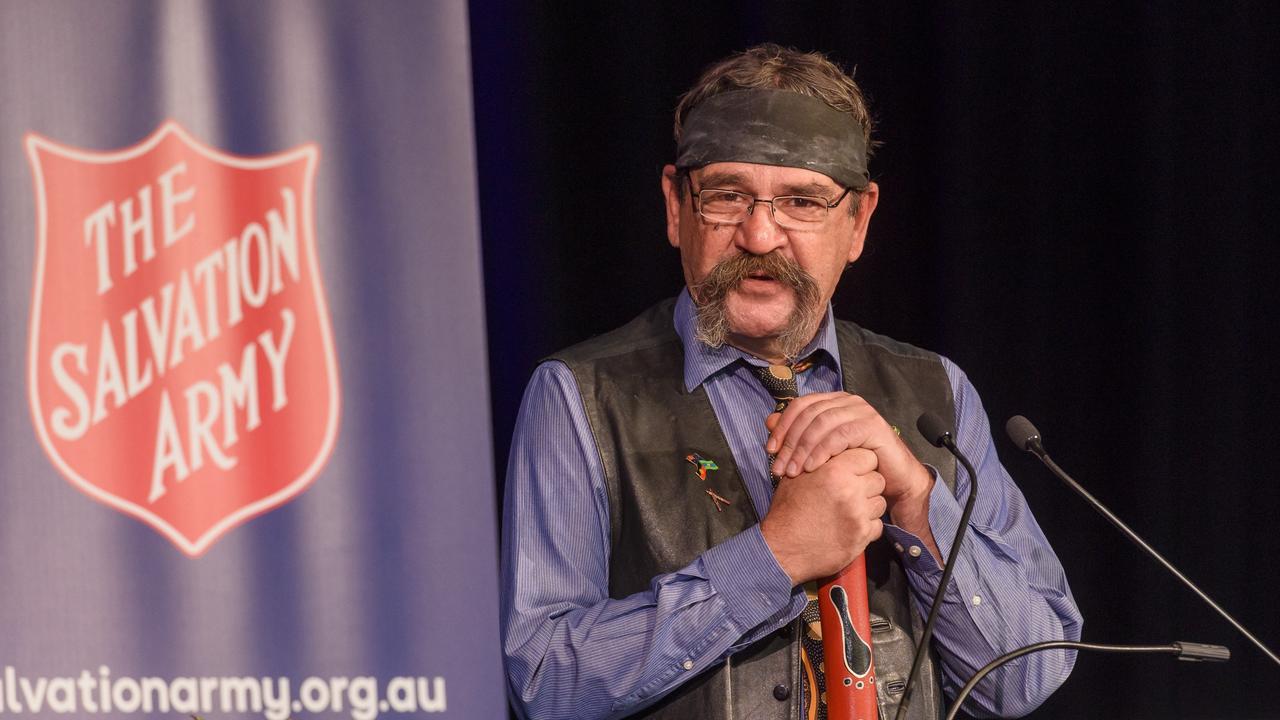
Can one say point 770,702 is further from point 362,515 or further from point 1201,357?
point 1201,357

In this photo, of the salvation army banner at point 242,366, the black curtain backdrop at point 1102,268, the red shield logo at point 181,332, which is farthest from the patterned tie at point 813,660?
the black curtain backdrop at point 1102,268

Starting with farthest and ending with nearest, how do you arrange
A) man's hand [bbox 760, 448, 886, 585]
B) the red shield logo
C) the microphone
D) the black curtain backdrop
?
the black curtain backdrop
man's hand [bbox 760, 448, 886, 585]
the microphone
the red shield logo

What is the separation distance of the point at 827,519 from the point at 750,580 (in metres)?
0.13

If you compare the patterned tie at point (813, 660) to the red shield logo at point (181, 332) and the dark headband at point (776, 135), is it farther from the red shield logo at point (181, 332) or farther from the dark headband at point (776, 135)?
the red shield logo at point (181, 332)

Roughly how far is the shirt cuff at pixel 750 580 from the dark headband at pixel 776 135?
543 mm

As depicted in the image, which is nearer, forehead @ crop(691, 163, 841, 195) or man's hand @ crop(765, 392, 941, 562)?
man's hand @ crop(765, 392, 941, 562)

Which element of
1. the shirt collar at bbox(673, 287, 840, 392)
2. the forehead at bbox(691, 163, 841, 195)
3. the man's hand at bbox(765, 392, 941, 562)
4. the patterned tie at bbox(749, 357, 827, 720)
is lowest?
the patterned tie at bbox(749, 357, 827, 720)

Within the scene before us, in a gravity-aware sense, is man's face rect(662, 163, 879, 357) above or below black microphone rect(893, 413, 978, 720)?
above

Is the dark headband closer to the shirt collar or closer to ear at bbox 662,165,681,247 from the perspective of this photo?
ear at bbox 662,165,681,247

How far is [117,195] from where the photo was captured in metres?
1.30

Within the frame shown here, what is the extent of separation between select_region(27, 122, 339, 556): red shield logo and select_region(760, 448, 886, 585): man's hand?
1.95 feet

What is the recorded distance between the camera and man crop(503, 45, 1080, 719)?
1.62m

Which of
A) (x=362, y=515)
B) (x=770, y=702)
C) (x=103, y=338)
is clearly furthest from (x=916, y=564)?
(x=103, y=338)

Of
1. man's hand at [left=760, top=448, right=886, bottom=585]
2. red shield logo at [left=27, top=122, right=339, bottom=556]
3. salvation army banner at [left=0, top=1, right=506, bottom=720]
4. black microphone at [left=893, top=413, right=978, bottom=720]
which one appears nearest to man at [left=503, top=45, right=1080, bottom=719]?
man's hand at [left=760, top=448, right=886, bottom=585]
